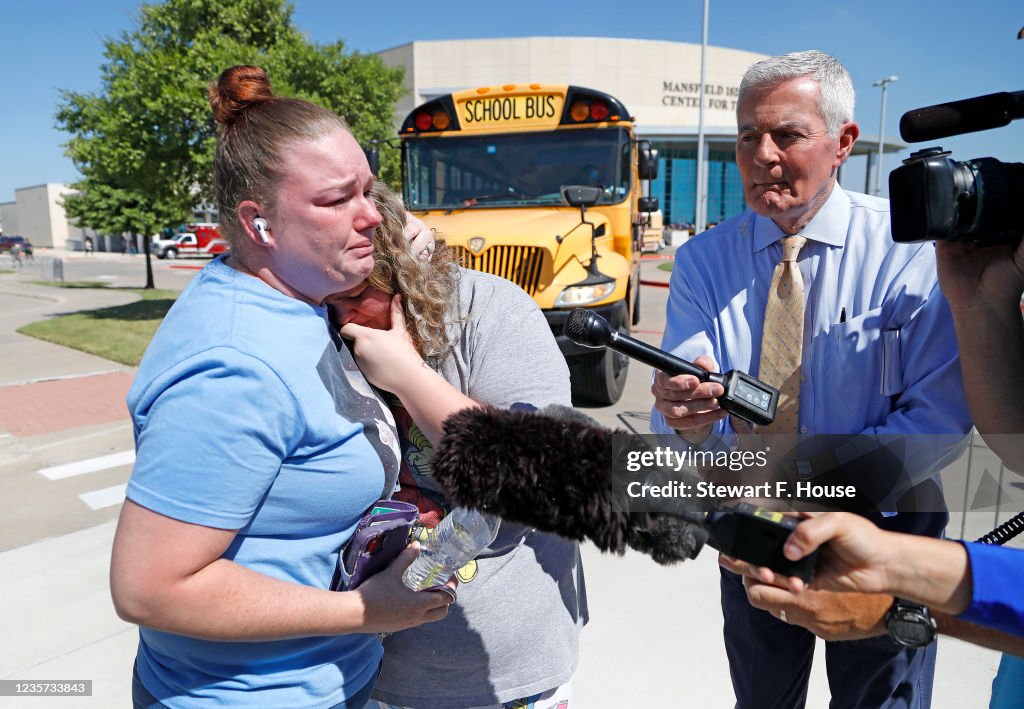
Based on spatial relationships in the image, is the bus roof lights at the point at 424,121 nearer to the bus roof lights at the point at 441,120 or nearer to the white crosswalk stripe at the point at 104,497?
the bus roof lights at the point at 441,120

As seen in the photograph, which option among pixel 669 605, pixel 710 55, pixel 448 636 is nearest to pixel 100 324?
pixel 669 605

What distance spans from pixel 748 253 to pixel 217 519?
1.64m

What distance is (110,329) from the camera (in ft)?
40.2

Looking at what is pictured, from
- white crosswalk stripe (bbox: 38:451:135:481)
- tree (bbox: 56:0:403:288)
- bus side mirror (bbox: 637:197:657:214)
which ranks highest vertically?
tree (bbox: 56:0:403:288)

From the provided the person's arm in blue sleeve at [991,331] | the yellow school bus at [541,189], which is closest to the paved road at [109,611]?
the yellow school bus at [541,189]

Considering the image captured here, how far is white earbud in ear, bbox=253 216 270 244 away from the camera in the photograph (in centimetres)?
124

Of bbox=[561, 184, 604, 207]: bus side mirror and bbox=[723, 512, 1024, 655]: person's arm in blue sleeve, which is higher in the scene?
bbox=[561, 184, 604, 207]: bus side mirror

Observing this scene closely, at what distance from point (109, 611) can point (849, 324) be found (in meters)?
3.67

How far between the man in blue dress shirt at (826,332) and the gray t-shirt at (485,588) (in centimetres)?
37

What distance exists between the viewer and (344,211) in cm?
128

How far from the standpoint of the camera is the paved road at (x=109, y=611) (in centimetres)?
282

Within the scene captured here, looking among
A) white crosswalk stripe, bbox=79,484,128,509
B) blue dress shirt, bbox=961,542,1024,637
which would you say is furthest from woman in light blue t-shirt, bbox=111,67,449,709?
white crosswalk stripe, bbox=79,484,128,509

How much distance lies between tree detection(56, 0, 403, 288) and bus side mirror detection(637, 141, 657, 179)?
7144mm

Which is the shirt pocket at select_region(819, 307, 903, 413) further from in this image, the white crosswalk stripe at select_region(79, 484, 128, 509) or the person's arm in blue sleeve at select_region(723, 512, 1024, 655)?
the white crosswalk stripe at select_region(79, 484, 128, 509)
